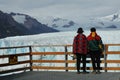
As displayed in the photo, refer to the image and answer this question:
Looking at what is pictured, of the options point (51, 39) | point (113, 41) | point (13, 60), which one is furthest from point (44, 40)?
point (13, 60)

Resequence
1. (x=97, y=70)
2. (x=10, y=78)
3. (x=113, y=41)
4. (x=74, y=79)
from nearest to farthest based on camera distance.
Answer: (x=74, y=79) < (x=10, y=78) < (x=97, y=70) < (x=113, y=41)

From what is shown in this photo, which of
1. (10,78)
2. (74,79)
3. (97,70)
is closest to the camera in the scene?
(74,79)

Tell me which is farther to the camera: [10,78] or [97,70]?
[97,70]

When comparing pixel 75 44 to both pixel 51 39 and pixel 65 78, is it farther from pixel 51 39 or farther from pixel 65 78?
pixel 51 39

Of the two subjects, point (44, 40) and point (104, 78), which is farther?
point (44, 40)

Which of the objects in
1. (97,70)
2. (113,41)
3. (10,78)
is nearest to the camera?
(10,78)

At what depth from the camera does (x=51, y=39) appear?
83.3 meters

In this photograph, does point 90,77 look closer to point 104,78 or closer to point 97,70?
point 104,78

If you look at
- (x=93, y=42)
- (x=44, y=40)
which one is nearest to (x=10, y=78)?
(x=93, y=42)

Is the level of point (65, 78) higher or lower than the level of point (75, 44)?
lower

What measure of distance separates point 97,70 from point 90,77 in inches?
67.9

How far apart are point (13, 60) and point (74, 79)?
4.15 meters

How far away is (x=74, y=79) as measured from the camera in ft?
47.1

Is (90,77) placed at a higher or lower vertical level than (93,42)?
lower
